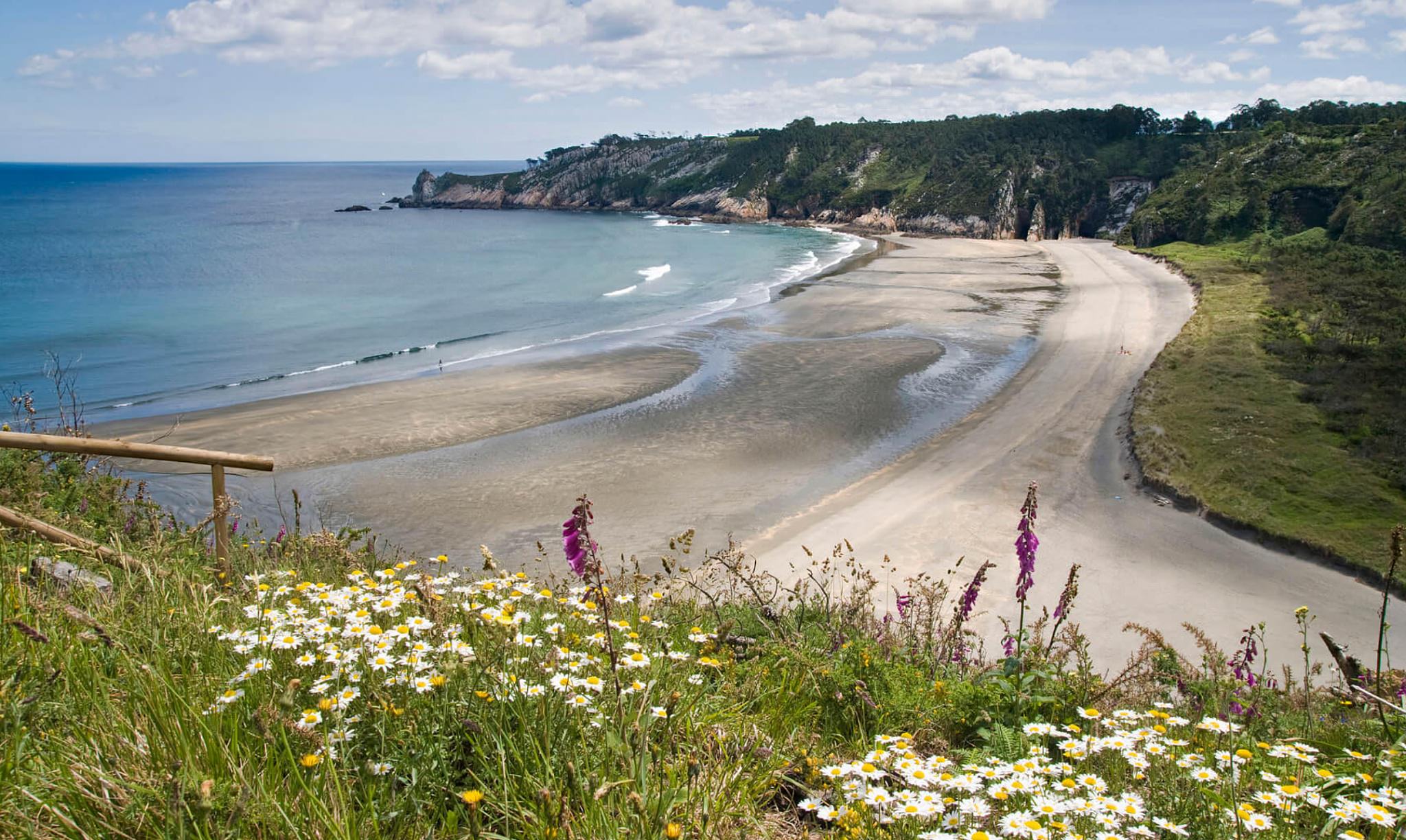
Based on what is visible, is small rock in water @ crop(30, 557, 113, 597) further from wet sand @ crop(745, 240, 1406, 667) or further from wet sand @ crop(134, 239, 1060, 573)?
wet sand @ crop(745, 240, 1406, 667)

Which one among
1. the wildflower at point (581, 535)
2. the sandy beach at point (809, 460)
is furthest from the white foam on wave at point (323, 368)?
the wildflower at point (581, 535)

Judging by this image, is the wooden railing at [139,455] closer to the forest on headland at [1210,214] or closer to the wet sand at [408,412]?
the wet sand at [408,412]

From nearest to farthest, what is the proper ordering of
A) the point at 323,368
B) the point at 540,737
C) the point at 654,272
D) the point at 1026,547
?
the point at 540,737
the point at 1026,547
the point at 323,368
the point at 654,272

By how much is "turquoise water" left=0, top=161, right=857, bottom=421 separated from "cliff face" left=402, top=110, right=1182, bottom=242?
35.9 ft

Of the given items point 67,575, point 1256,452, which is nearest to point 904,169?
point 1256,452

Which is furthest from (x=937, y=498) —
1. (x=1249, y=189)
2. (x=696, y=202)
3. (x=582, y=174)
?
(x=582, y=174)

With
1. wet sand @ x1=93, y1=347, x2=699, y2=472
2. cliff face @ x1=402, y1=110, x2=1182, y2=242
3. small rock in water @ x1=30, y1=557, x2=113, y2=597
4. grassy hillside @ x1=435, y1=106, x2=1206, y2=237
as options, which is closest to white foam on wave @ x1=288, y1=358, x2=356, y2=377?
wet sand @ x1=93, y1=347, x2=699, y2=472

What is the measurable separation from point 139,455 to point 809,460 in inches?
605

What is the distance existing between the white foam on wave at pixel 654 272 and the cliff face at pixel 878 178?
3392cm

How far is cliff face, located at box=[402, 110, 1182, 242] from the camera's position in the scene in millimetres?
80125

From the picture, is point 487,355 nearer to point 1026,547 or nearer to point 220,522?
point 220,522

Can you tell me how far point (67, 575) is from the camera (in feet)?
16.0

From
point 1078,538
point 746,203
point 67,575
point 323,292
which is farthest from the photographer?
point 746,203

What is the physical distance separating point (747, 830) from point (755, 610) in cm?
365
